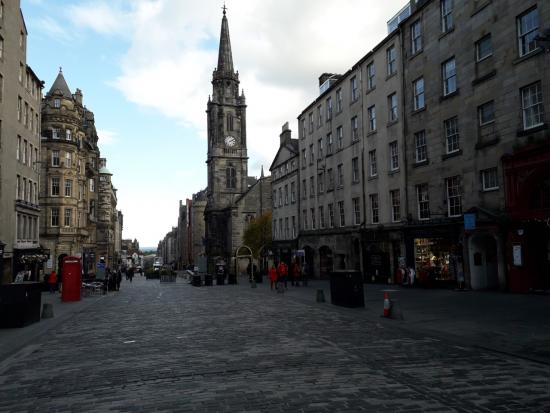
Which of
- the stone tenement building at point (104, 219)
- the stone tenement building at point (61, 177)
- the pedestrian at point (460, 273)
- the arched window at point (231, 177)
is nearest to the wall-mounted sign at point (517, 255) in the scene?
the pedestrian at point (460, 273)

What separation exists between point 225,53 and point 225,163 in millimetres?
Answer: 21913

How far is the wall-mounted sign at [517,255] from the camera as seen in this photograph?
20672 mm

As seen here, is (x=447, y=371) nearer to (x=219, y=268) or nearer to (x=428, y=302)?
(x=428, y=302)

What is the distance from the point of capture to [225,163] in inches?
3477

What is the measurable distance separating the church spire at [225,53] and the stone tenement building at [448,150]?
56.3 metres

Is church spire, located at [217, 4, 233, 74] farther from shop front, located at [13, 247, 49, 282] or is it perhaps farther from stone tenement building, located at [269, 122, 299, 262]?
shop front, located at [13, 247, 49, 282]

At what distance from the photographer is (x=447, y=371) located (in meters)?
8.12

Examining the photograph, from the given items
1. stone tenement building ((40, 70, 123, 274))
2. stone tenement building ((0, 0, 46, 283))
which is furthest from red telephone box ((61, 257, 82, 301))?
stone tenement building ((40, 70, 123, 274))

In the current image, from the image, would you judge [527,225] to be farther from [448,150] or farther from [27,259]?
[27,259]

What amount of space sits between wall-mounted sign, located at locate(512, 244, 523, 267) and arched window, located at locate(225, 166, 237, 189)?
232 feet

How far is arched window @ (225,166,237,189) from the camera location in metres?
88.7

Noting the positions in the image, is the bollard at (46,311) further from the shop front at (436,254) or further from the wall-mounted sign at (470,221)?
the shop front at (436,254)

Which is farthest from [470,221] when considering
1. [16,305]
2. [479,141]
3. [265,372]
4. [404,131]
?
[16,305]

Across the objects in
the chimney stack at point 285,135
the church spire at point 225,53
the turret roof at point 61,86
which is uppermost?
the church spire at point 225,53
